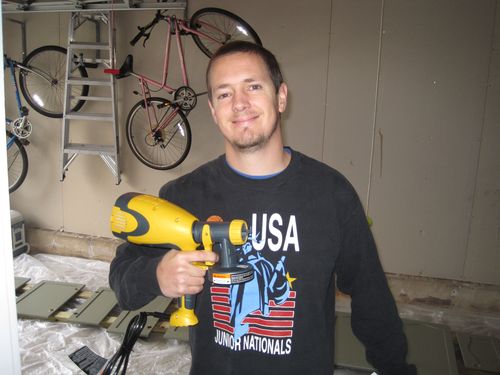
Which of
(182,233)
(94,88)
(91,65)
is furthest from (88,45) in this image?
(182,233)

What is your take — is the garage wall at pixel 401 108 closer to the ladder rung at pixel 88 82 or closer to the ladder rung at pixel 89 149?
the ladder rung at pixel 88 82

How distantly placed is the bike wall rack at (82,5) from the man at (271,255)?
234cm

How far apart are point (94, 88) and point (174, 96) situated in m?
1.09

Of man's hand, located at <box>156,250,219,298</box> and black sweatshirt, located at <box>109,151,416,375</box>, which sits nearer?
man's hand, located at <box>156,250,219,298</box>

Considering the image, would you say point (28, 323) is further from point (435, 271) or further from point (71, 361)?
point (435, 271)

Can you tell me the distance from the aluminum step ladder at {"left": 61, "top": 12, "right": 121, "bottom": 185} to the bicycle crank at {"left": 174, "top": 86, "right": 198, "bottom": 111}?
0.66 m

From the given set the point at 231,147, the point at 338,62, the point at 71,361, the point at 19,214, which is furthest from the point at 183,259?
the point at 19,214

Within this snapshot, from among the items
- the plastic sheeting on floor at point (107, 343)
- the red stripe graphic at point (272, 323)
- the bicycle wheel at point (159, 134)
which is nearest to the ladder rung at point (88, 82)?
the bicycle wheel at point (159, 134)

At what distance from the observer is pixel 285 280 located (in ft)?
3.94

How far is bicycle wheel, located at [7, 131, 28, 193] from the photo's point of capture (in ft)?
13.4

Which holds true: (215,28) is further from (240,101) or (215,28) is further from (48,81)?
(240,101)

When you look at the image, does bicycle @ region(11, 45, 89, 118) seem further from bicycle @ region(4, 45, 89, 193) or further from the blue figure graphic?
the blue figure graphic

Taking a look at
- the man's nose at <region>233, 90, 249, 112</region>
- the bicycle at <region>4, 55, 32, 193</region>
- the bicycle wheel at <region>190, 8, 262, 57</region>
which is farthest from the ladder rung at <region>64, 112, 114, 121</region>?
the man's nose at <region>233, 90, 249, 112</region>

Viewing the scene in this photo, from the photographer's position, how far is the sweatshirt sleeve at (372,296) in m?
1.25
